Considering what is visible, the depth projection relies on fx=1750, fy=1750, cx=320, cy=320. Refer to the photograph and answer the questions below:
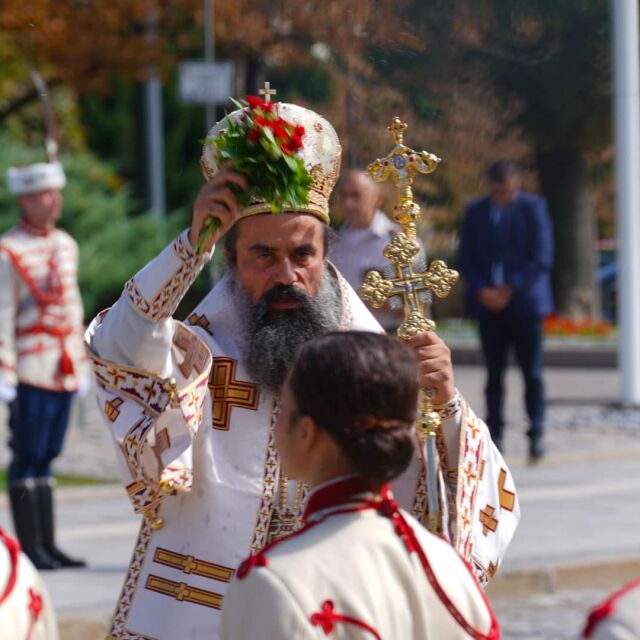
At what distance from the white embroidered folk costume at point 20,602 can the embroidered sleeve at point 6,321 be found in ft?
19.3

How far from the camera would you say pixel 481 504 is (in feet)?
11.4

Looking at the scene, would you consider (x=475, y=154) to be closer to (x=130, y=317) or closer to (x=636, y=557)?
(x=636, y=557)

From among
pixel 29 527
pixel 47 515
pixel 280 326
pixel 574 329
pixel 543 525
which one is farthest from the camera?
pixel 574 329

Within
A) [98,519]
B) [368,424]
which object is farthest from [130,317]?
[98,519]

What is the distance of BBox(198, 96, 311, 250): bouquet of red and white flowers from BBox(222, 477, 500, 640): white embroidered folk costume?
85 cm

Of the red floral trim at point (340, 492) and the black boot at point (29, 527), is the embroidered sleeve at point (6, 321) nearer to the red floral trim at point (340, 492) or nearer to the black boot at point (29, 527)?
the black boot at point (29, 527)

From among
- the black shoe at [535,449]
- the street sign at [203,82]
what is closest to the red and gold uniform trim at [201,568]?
the black shoe at [535,449]

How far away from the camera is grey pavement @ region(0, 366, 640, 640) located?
24.5 ft

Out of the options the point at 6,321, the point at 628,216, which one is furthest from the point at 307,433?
the point at 628,216

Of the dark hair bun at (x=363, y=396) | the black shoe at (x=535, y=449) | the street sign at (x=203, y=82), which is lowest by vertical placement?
the black shoe at (x=535, y=449)

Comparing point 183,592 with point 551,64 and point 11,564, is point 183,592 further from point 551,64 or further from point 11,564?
point 551,64

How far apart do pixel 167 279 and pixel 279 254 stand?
1.14ft

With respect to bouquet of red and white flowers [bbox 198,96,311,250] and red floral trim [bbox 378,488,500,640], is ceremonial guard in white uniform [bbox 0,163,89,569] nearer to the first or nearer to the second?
bouquet of red and white flowers [bbox 198,96,311,250]

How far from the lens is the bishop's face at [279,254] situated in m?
3.60
